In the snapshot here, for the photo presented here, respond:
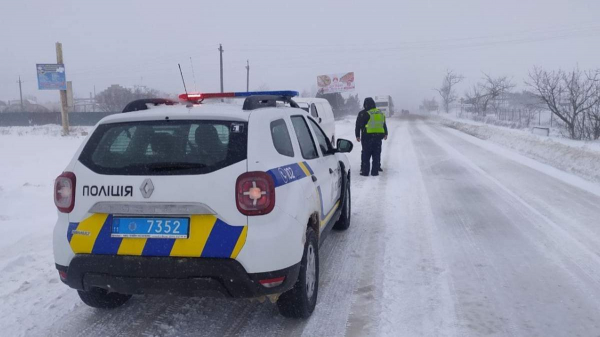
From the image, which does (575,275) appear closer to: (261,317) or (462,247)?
(462,247)

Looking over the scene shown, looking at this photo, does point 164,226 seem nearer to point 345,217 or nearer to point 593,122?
point 345,217

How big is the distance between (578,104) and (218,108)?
27.6 m

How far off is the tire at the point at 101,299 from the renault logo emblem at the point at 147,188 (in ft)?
3.96

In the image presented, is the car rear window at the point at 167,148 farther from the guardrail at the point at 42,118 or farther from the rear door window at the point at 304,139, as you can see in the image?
the guardrail at the point at 42,118

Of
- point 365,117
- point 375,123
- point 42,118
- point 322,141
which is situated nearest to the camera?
point 322,141

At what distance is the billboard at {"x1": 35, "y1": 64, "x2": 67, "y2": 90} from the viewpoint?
26.0 metres

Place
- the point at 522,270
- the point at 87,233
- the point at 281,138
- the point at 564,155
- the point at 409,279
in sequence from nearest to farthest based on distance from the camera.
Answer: the point at 87,233 < the point at 281,138 < the point at 409,279 < the point at 522,270 < the point at 564,155

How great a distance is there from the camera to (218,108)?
3545 millimetres

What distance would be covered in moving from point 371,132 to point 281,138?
7576 mm

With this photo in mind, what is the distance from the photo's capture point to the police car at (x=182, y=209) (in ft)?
9.96

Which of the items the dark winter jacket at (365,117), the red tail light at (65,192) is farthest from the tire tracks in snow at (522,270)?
the dark winter jacket at (365,117)

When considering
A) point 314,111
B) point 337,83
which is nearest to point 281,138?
point 314,111

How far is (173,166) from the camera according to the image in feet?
10.3

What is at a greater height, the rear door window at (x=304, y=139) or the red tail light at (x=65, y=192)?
the rear door window at (x=304, y=139)
